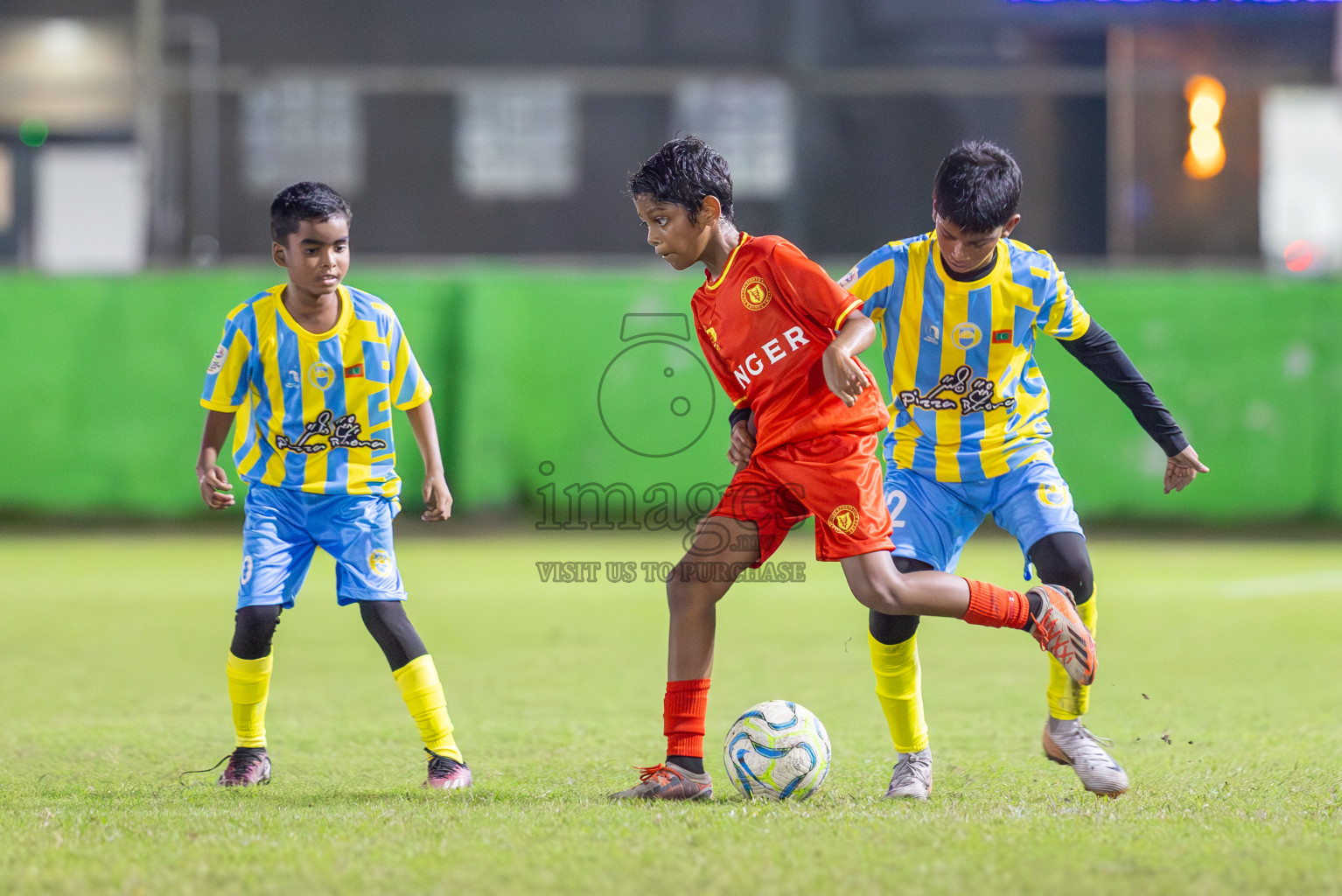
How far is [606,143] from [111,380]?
5.33 metres

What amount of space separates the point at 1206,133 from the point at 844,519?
37.3 feet

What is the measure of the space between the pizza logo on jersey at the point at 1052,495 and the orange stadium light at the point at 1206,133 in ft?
34.9

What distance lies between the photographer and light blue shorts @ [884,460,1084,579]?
409 centimetres

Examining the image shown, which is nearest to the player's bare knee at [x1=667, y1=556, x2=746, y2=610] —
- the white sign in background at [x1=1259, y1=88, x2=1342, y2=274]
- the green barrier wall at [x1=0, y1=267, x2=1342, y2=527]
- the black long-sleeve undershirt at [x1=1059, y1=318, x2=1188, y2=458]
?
the black long-sleeve undershirt at [x1=1059, y1=318, x2=1188, y2=458]

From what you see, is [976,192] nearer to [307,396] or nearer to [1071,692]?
[1071,692]

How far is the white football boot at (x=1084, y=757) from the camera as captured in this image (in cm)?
390

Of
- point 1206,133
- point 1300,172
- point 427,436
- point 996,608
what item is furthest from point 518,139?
point 996,608

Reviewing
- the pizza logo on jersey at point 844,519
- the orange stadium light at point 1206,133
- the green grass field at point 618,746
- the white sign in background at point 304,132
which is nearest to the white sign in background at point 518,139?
the white sign in background at point 304,132

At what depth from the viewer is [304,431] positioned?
421 cm

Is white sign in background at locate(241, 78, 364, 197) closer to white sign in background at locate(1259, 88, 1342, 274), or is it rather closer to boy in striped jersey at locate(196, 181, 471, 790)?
white sign in background at locate(1259, 88, 1342, 274)

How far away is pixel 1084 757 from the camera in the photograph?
157 inches

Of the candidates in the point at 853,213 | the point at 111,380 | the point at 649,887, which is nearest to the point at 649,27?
the point at 853,213

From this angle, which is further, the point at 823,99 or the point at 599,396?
the point at 823,99

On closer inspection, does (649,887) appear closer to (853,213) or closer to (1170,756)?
(1170,756)
